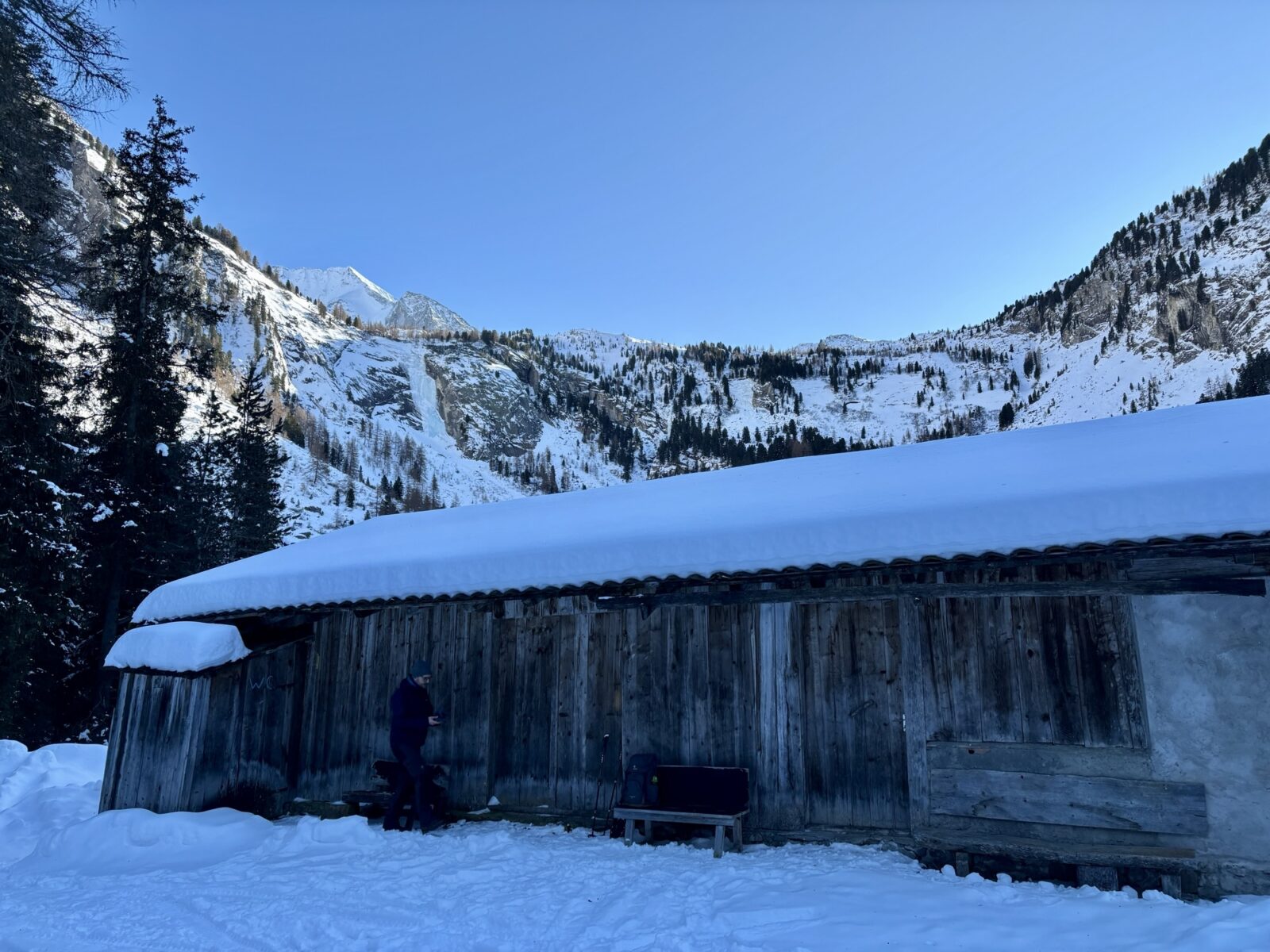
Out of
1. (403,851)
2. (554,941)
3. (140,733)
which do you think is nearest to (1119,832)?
(554,941)

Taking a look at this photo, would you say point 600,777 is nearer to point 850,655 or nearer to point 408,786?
point 408,786

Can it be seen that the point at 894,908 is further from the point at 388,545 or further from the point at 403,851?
the point at 388,545

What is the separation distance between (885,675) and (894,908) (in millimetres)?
2220

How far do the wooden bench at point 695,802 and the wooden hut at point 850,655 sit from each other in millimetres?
186

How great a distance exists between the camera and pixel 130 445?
68.4 ft

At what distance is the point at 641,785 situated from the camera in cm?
766

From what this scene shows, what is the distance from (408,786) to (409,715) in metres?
1.02

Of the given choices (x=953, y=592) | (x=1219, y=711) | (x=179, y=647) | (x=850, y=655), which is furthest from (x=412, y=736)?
(x=1219, y=711)

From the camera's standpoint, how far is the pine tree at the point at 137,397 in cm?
2045

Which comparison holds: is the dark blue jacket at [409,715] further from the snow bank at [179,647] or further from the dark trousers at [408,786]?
the snow bank at [179,647]

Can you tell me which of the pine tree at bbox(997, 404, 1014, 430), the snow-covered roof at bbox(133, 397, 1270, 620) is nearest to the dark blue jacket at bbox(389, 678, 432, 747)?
the snow-covered roof at bbox(133, 397, 1270, 620)

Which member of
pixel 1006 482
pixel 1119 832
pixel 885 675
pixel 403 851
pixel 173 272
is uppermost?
pixel 173 272

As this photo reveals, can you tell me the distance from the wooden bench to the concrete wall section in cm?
352

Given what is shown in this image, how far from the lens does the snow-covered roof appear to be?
598 cm
